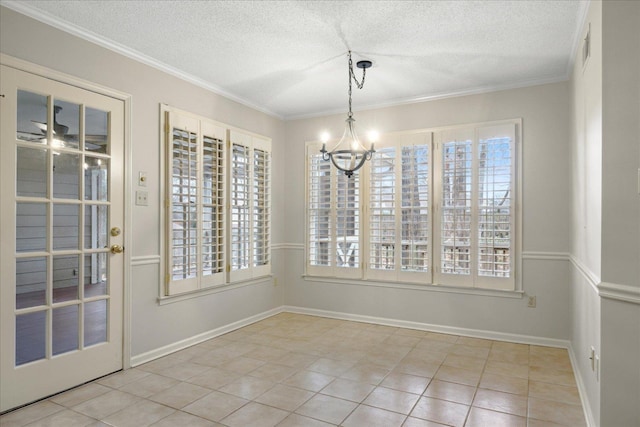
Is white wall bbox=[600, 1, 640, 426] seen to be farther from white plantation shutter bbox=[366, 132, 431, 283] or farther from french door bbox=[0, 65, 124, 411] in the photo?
french door bbox=[0, 65, 124, 411]

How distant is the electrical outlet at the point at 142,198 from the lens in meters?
3.36

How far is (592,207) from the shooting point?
7.80 feet

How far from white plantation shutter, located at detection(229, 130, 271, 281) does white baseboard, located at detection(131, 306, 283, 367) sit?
518 millimetres

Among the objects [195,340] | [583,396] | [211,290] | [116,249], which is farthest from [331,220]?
[583,396]

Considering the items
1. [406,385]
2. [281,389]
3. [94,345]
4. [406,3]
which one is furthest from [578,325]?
[94,345]

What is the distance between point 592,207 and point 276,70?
279 centimetres

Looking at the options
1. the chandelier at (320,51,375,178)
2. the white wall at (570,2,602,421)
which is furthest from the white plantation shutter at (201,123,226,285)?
the white wall at (570,2,602,421)

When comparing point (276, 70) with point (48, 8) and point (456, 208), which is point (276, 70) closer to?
point (48, 8)

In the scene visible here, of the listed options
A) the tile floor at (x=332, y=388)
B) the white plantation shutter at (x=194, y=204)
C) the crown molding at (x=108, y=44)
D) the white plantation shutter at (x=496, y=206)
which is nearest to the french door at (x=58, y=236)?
the tile floor at (x=332, y=388)

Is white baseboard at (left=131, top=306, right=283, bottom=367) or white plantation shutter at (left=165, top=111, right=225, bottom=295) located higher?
white plantation shutter at (left=165, top=111, right=225, bottom=295)

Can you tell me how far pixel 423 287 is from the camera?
14.4ft

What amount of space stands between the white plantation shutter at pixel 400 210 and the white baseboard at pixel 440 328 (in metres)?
0.51

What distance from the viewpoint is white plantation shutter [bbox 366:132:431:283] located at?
4.38m

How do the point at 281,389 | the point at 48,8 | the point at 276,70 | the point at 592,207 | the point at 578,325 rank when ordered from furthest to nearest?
the point at 276,70 < the point at 578,325 < the point at 281,389 < the point at 48,8 < the point at 592,207
